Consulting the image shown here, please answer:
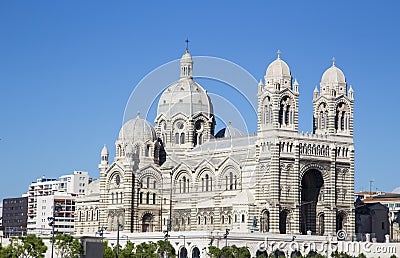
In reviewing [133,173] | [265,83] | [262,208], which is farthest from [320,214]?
[133,173]

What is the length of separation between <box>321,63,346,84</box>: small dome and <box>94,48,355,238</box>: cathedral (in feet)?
0.39

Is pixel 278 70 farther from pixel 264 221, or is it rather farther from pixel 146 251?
pixel 146 251

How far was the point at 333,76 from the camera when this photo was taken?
11681cm

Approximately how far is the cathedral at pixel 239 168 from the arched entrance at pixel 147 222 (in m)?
0.13

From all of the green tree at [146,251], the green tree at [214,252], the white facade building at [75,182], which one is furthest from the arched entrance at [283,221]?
the white facade building at [75,182]

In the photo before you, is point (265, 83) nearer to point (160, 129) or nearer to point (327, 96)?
point (327, 96)

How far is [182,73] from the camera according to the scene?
451 feet

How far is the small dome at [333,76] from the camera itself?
11656 cm

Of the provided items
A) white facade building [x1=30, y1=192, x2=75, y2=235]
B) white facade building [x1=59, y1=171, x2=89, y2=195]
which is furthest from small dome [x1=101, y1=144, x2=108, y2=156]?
white facade building [x1=59, y1=171, x2=89, y2=195]

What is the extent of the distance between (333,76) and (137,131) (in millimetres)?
27174

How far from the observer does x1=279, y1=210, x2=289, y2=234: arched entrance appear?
110375 millimetres

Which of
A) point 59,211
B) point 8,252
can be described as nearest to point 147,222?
point 8,252

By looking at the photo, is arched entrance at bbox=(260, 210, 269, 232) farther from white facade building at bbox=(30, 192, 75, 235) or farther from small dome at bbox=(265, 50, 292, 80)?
white facade building at bbox=(30, 192, 75, 235)

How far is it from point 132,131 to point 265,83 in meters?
23.2
